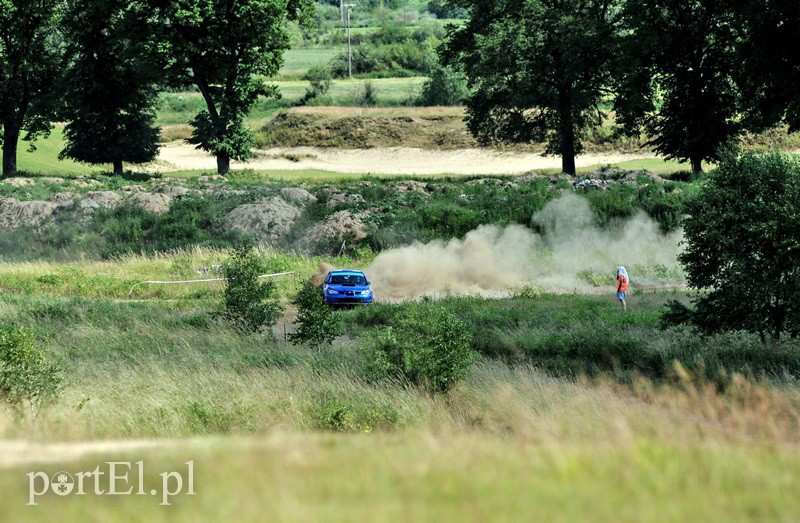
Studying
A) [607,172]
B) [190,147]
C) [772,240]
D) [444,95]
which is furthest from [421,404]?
[444,95]

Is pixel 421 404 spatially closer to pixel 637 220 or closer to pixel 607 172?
pixel 637 220

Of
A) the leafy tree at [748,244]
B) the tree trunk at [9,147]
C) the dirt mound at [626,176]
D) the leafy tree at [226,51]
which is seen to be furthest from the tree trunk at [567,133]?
the tree trunk at [9,147]

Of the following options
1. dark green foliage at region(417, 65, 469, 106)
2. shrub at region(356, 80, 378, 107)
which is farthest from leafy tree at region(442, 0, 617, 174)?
shrub at region(356, 80, 378, 107)

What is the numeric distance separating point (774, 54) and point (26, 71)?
50387 millimetres

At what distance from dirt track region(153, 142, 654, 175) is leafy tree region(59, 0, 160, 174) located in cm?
1184

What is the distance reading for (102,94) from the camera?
62156 millimetres

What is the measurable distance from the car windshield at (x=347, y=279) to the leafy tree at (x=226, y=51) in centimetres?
3030

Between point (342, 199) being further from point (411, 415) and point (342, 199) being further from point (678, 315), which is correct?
point (411, 415)

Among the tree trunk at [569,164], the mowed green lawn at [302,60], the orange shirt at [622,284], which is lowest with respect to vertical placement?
the orange shirt at [622,284]

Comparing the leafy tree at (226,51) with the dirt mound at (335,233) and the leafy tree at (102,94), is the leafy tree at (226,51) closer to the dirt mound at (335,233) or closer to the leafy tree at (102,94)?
the leafy tree at (102,94)

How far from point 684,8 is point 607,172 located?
982cm

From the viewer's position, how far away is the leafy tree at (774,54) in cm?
2784

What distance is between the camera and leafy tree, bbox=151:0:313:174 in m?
54.8

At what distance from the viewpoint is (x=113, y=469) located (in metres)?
6.05
